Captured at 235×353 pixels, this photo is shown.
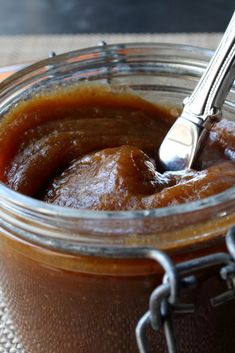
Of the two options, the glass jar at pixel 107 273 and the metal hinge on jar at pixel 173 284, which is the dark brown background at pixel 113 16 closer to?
the glass jar at pixel 107 273

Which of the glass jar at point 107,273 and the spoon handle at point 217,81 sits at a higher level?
the spoon handle at point 217,81

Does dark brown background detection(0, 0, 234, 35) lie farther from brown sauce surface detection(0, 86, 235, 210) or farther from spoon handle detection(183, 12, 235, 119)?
spoon handle detection(183, 12, 235, 119)

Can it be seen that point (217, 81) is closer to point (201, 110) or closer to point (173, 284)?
point (201, 110)

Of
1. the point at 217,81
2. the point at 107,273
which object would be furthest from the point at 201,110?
the point at 107,273

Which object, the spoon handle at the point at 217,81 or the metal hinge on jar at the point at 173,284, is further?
the spoon handle at the point at 217,81

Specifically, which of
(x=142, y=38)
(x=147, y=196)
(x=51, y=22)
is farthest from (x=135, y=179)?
(x=51, y=22)

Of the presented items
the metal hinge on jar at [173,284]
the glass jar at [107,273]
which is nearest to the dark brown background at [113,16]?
the glass jar at [107,273]

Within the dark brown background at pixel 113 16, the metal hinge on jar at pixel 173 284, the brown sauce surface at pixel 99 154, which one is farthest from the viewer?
the dark brown background at pixel 113 16
